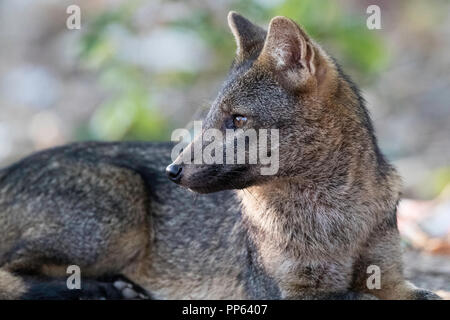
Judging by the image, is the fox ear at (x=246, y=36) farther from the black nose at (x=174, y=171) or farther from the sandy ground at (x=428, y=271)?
the sandy ground at (x=428, y=271)

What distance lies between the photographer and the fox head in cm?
639

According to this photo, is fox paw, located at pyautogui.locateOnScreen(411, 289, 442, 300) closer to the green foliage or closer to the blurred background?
the blurred background

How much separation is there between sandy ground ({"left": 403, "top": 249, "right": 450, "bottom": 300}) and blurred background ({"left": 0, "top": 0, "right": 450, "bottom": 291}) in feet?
0.12

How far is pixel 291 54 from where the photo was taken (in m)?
6.46

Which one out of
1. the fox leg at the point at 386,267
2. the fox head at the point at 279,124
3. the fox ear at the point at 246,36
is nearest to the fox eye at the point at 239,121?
the fox head at the point at 279,124

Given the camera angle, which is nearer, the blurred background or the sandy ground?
the sandy ground

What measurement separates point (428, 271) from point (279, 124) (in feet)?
10.2

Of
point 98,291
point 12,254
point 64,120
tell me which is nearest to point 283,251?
point 98,291

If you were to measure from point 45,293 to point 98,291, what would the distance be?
1.72 feet

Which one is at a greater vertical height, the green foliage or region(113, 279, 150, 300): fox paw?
the green foliage

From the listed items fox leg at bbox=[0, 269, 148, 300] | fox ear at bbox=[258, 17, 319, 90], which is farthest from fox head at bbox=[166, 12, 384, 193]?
fox leg at bbox=[0, 269, 148, 300]

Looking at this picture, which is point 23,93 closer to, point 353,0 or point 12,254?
point 353,0

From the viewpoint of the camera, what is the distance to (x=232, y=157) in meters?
6.40

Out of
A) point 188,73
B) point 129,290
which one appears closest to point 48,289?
point 129,290
